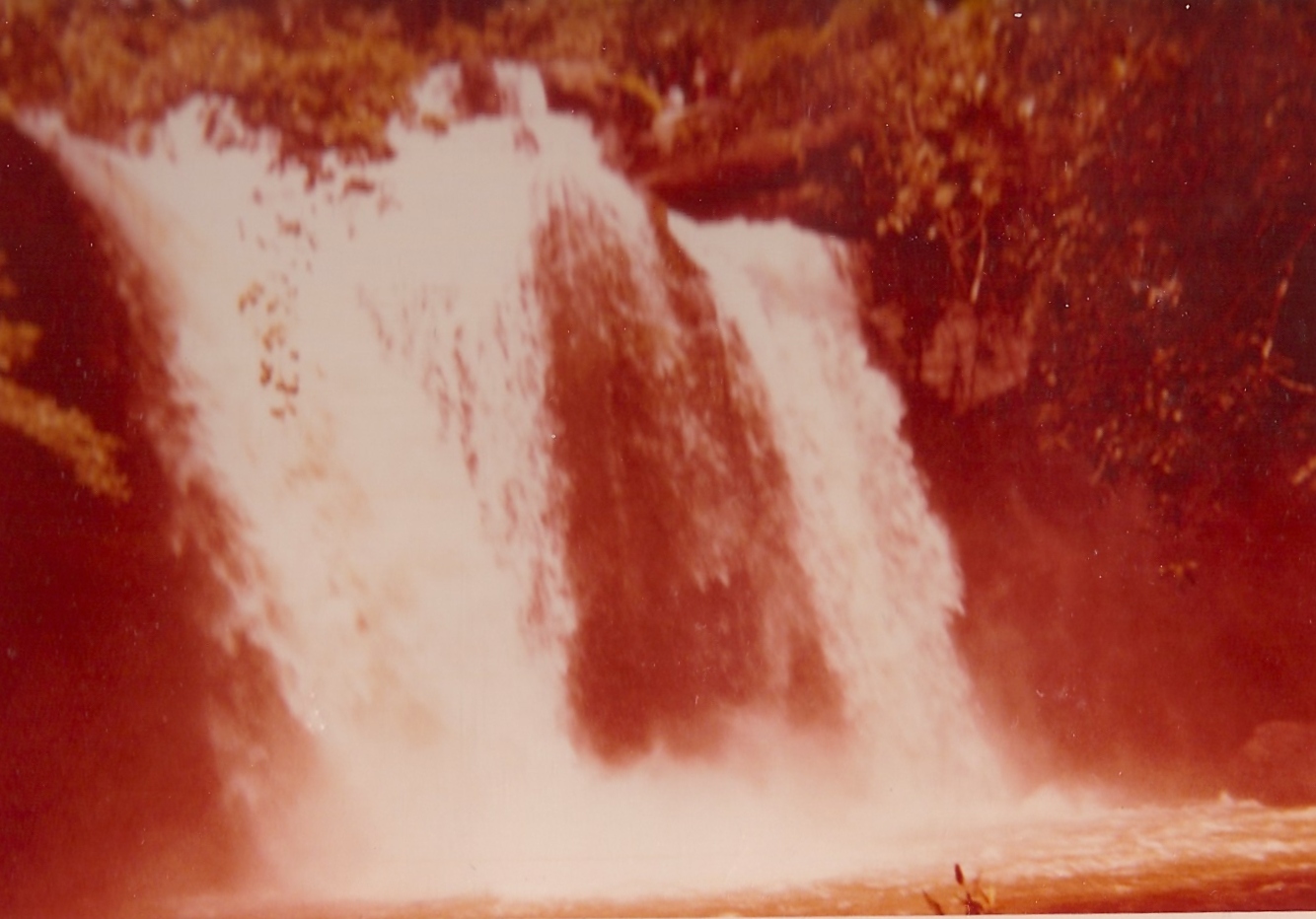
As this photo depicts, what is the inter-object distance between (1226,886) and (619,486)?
1521 mm

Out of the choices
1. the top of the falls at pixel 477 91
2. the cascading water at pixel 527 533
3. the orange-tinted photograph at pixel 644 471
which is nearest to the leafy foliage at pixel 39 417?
the orange-tinted photograph at pixel 644 471

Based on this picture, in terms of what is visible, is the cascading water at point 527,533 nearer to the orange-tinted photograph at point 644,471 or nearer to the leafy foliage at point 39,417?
the orange-tinted photograph at point 644,471

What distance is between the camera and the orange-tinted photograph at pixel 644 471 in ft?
6.84

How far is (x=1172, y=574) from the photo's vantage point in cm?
214

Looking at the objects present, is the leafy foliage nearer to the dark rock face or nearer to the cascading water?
the dark rock face

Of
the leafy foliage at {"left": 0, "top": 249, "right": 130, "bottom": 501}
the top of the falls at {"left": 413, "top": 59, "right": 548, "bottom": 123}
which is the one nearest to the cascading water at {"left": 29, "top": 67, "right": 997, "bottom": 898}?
the top of the falls at {"left": 413, "top": 59, "right": 548, "bottom": 123}

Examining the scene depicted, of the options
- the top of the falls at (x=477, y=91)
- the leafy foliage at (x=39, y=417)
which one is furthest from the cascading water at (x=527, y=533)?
the leafy foliage at (x=39, y=417)

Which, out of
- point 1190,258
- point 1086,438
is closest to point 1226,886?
point 1086,438

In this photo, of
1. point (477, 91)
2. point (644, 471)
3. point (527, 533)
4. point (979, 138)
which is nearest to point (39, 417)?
point (527, 533)

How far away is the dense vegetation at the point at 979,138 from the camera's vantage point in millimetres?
2096

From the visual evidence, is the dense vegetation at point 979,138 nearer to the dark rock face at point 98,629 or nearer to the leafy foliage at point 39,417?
the leafy foliage at point 39,417

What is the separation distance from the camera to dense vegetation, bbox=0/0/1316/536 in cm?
210

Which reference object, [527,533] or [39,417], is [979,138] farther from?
[39,417]

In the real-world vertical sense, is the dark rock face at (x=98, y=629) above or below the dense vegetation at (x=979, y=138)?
below
